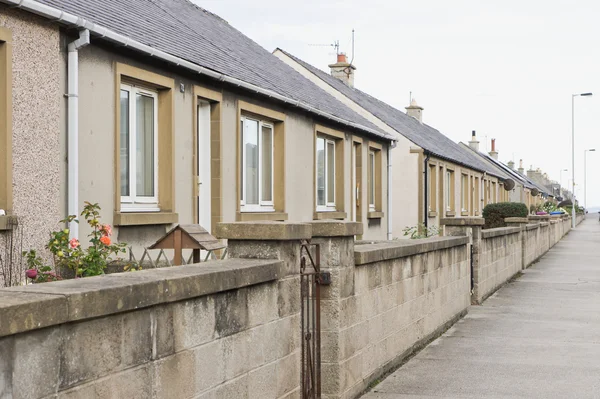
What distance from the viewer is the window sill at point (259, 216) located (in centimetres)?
1290

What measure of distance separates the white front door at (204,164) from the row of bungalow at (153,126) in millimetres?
16

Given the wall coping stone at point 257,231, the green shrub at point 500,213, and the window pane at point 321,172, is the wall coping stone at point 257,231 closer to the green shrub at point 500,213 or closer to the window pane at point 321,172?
the window pane at point 321,172

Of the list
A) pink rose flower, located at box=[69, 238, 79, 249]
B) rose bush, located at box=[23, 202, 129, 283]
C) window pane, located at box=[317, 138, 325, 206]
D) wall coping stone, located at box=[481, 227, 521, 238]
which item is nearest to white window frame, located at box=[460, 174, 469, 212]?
wall coping stone, located at box=[481, 227, 521, 238]

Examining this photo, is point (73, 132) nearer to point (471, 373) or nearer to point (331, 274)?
point (331, 274)

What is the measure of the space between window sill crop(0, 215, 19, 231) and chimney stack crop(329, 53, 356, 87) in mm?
24363

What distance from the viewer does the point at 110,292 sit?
3.60 metres

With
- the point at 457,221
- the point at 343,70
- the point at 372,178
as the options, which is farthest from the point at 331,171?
the point at 343,70

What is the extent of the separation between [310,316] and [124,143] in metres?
4.48

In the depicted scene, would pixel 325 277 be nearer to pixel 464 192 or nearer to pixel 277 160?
pixel 277 160

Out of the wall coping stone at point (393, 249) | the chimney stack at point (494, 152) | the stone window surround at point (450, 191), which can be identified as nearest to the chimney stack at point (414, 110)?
the stone window surround at point (450, 191)

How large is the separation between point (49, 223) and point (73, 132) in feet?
3.26

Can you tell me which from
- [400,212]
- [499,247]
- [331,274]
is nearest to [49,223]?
[331,274]

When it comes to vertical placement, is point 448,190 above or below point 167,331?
above

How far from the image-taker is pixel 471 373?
841cm
